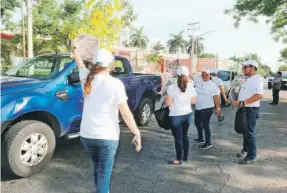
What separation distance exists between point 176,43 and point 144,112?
70.4 meters

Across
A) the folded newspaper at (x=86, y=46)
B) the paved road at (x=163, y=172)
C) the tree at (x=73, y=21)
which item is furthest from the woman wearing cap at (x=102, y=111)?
the tree at (x=73, y=21)

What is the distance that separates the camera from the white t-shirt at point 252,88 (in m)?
4.54

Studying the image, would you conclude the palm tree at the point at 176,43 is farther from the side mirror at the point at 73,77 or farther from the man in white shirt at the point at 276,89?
the side mirror at the point at 73,77

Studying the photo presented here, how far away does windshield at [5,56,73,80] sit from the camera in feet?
15.9

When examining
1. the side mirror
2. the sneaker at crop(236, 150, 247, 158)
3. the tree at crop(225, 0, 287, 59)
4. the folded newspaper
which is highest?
the tree at crop(225, 0, 287, 59)

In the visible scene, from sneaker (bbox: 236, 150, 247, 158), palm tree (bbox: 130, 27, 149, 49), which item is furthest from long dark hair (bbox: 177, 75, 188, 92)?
palm tree (bbox: 130, 27, 149, 49)

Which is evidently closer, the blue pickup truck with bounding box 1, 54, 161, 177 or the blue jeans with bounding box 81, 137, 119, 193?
the blue jeans with bounding box 81, 137, 119, 193

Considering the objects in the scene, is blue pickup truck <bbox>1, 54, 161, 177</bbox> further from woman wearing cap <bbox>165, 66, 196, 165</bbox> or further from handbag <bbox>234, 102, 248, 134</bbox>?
handbag <bbox>234, 102, 248, 134</bbox>

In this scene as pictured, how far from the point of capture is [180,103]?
445 cm

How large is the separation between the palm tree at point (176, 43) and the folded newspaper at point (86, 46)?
72364mm

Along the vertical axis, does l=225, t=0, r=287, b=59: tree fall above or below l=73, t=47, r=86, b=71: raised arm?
above

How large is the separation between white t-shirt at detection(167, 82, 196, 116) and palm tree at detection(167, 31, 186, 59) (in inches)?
2806

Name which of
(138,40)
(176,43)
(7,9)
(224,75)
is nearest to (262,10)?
(224,75)

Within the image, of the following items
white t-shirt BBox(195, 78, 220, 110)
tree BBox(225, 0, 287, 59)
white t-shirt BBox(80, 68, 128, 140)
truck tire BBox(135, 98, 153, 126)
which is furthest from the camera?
tree BBox(225, 0, 287, 59)
